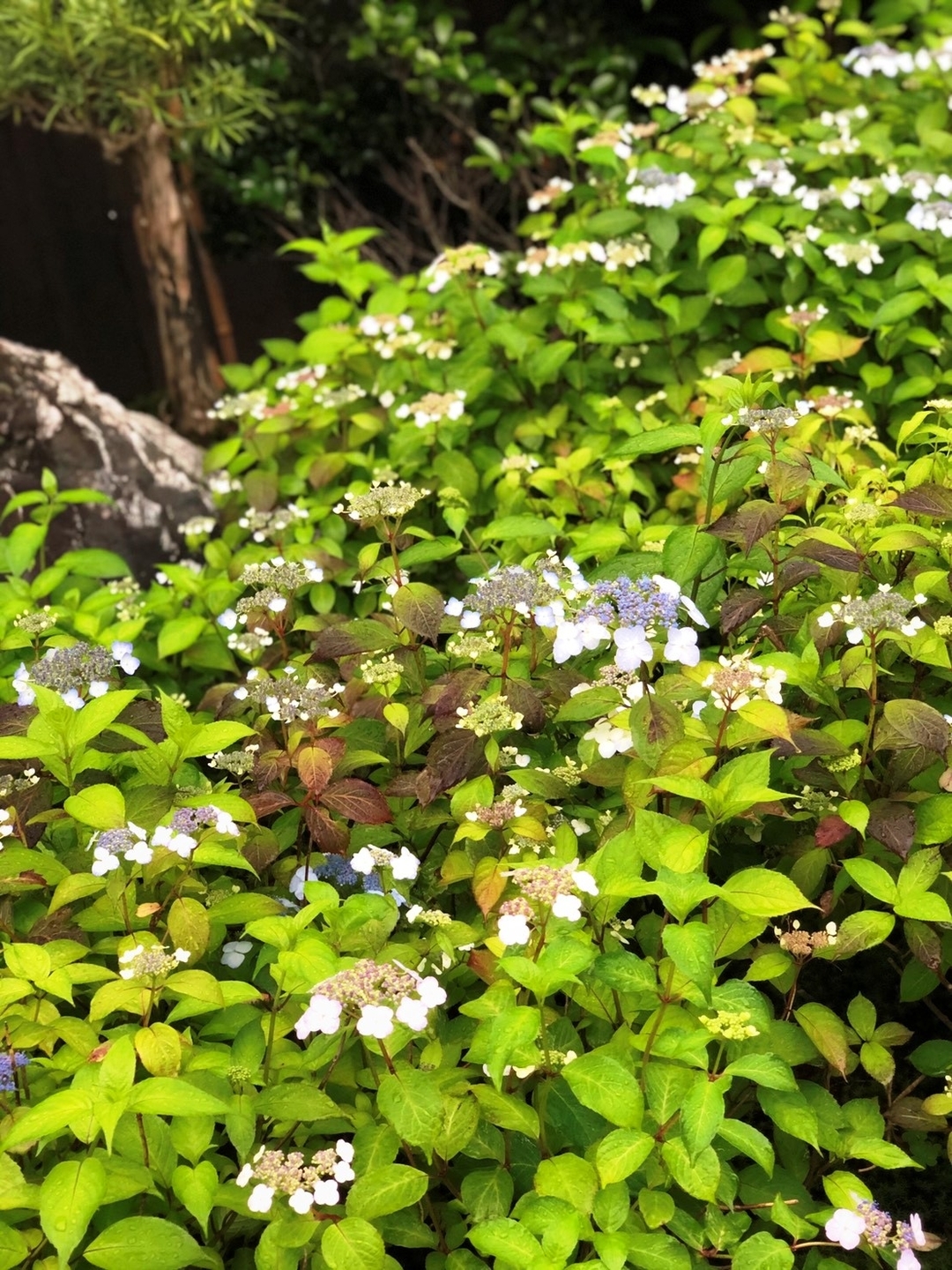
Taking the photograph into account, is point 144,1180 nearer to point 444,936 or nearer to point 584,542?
point 444,936

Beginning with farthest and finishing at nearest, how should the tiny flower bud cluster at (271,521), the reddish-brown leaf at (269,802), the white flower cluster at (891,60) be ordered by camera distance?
the white flower cluster at (891,60) → the tiny flower bud cluster at (271,521) → the reddish-brown leaf at (269,802)

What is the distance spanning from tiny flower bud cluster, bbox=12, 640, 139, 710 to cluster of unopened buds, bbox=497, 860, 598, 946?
31.5 inches

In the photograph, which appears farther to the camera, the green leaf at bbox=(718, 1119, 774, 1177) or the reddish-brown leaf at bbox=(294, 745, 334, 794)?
the reddish-brown leaf at bbox=(294, 745, 334, 794)

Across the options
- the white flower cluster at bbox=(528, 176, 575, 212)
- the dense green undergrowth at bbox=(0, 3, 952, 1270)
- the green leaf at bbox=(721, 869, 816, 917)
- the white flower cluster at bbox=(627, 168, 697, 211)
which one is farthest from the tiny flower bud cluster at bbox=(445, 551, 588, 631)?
the white flower cluster at bbox=(528, 176, 575, 212)

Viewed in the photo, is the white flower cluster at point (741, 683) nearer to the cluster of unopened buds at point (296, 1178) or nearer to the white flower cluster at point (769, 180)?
the cluster of unopened buds at point (296, 1178)

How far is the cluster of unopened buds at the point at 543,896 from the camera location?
55.2 inches

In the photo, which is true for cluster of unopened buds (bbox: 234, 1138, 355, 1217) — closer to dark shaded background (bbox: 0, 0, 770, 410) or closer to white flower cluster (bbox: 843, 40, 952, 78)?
white flower cluster (bbox: 843, 40, 952, 78)

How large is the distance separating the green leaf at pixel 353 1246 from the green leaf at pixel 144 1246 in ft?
0.55

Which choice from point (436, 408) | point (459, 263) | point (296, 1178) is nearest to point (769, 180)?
point (459, 263)

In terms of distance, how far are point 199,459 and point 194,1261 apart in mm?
2951

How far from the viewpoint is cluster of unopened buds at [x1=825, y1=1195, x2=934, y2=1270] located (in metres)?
1.41

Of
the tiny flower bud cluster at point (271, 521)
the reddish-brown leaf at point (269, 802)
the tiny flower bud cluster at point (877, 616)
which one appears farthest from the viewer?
the tiny flower bud cluster at point (271, 521)

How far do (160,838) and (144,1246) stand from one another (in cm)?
48

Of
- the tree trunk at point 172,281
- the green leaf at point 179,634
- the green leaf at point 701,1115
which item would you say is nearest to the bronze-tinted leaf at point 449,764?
the green leaf at point 701,1115
